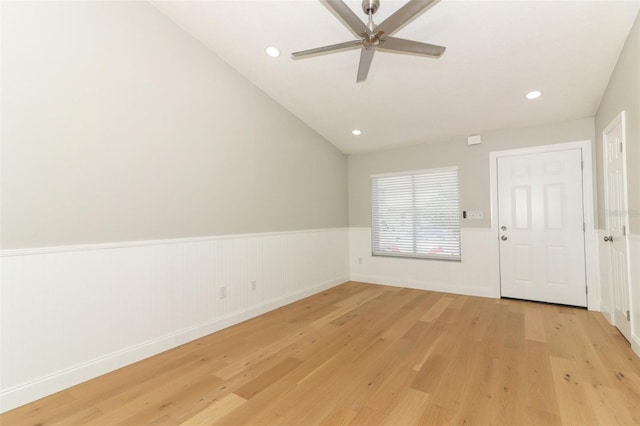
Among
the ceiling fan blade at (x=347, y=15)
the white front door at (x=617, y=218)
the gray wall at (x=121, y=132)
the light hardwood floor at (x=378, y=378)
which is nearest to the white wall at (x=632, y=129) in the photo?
the white front door at (x=617, y=218)

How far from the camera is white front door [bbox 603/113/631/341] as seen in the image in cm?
263

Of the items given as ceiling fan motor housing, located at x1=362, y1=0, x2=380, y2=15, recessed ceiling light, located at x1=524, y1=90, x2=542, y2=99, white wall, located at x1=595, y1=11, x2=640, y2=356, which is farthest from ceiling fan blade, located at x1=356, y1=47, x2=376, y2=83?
recessed ceiling light, located at x1=524, y1=90, x2=542, y2=99

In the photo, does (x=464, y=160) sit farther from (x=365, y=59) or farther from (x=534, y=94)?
(x=365, y=59)

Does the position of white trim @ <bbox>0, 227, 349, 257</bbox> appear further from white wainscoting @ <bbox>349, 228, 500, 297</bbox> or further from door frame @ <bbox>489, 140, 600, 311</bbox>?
door frame @ <bbox>489, 140, 600, 311</bbox>

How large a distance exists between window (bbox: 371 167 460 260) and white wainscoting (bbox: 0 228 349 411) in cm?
245

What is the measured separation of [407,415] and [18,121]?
3174mm

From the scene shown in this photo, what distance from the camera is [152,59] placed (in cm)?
265

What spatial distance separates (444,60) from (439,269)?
3120 millimetres

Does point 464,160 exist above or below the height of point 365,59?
below

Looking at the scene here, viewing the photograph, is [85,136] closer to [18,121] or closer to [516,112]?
[18,121]

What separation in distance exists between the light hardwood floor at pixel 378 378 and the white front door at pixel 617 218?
0.92 feet

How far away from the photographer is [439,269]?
4.61 meters

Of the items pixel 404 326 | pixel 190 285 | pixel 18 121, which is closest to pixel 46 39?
pixel 18 121

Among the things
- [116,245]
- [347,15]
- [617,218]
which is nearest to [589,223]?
[617,218]
